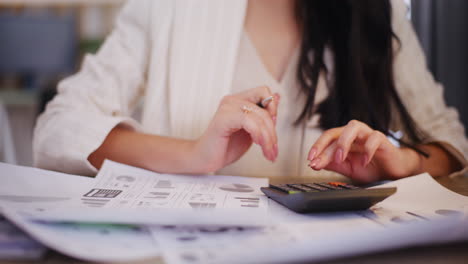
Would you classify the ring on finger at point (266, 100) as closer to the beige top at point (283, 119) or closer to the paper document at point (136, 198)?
the paper document at point (136, 198)

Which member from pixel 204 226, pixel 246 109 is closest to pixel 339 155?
pixel 246 109

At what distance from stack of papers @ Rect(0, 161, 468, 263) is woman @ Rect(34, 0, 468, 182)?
0.95 feet

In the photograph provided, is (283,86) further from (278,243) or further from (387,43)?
(278,243)

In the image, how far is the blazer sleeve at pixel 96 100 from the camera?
547mm

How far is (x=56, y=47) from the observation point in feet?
7.79

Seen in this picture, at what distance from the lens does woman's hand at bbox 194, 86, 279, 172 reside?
0.45 m

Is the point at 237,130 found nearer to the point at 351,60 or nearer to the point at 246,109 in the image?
the point at 246,109

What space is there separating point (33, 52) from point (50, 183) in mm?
2190

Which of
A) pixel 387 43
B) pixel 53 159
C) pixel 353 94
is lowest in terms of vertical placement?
pixel 53 159

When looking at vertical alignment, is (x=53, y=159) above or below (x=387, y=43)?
below

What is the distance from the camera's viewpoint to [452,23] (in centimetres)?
102

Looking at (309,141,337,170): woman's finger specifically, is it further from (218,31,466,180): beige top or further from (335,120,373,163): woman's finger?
(218,31,466,180): beige top

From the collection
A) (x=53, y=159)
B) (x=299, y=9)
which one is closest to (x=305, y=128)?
(x=299, y=9)

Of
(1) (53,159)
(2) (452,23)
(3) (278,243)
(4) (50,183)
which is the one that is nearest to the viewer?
(3) (278,243)
